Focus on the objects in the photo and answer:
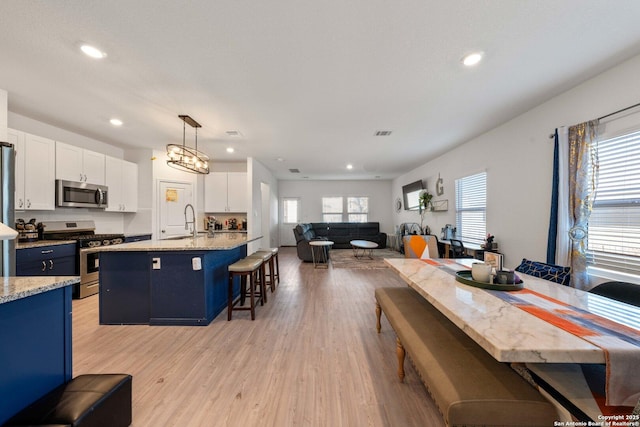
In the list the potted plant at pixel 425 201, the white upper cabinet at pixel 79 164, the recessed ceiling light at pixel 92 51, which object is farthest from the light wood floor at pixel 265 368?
the potted plant at pixel 425 201

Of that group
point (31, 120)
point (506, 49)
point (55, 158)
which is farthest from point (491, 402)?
point (31, 120)

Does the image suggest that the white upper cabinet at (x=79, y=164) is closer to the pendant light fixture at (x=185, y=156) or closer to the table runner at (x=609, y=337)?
the pendant light fixture at (x=185, y=156)

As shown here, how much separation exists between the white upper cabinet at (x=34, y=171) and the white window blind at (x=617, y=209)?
264 inches

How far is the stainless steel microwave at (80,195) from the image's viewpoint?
3.70 meters

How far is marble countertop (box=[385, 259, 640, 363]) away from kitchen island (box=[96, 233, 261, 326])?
227cm

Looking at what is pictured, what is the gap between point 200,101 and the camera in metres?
3.01

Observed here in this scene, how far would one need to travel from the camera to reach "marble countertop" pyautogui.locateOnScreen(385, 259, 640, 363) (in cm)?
85

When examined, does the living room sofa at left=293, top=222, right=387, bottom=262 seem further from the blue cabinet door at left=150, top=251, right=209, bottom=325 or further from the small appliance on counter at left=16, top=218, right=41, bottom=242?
the small appliance on counter at left=16, top=218, right=41, bottom=242

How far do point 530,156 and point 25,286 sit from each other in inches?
193

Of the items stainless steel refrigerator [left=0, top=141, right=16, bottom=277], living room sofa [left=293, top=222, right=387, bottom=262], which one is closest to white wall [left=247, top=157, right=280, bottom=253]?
living room sofa [left=293, top=222, right=387, bottom=262]

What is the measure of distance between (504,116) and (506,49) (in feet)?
5.96

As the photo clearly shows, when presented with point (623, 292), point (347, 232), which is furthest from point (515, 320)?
point (347, 232)

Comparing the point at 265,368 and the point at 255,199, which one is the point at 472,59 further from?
the point at 255,199

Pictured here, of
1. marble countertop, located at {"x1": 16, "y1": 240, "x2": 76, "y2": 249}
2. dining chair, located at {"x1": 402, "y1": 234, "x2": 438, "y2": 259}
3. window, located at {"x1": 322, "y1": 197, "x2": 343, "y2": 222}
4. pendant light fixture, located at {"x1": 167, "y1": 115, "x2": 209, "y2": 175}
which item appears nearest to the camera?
marble countertop, located at {"x1": 16, "y1": 240, "x2": 76, "y2": 249}
